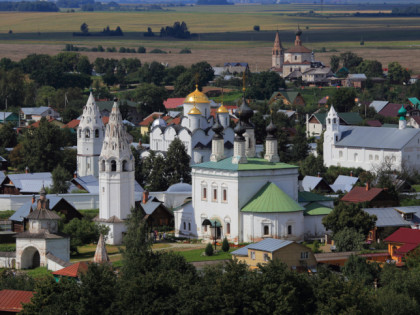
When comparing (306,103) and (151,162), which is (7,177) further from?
(306,103)

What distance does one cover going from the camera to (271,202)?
4547 cm

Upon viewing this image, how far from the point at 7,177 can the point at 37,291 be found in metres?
24.5

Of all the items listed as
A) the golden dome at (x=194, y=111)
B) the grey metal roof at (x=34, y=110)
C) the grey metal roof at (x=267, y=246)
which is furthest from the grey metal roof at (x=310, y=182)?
the grey metal roof at (x=34, y=110)

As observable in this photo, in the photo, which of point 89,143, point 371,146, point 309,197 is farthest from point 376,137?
point 309,197

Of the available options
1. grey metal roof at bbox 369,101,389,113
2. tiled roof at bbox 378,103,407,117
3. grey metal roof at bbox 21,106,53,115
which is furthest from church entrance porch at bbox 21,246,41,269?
grey metal roof at bbox 369,101,389,113

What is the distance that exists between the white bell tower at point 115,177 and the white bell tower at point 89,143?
11.8 meters

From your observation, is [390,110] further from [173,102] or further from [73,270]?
[73,270]

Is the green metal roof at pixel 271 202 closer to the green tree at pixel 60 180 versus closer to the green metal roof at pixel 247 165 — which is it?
the green metal roof at pixel 247 165

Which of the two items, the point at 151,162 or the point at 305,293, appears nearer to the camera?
the point at 305,293

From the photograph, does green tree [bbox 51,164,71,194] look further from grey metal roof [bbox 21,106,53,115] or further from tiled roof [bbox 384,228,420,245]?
grey metal roof [bbox 21,106,53,115]

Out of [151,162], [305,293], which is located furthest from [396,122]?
[305,293]

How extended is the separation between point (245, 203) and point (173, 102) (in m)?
43.0

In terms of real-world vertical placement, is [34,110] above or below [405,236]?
above

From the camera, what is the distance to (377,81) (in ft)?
339
